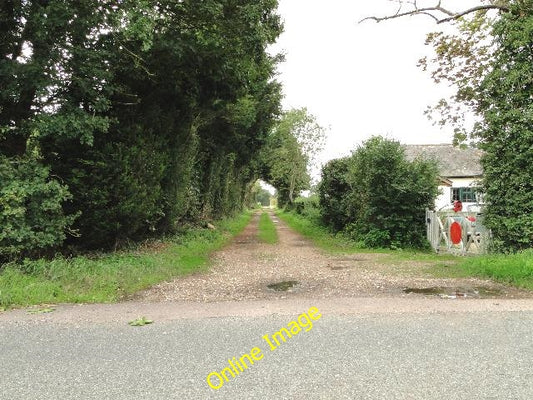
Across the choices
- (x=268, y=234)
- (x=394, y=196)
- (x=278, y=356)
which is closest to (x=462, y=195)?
(x=268, y=234)

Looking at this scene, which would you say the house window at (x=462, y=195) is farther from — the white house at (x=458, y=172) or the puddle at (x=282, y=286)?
the puddle at (x=282, y=286)

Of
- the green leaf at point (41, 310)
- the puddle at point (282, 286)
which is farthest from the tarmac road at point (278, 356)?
the puddle at point (282, 286)

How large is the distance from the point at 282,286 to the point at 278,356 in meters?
4.01

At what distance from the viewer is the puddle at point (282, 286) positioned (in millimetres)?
7812

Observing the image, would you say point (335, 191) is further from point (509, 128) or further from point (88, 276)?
point (88, 276)

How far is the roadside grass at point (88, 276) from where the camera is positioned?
6516 millimetres

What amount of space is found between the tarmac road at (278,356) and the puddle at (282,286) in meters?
2.14

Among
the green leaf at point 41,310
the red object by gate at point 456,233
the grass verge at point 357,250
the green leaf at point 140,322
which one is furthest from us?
the red object by gate at point 456,233

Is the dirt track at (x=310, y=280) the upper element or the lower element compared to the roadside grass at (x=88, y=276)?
lower

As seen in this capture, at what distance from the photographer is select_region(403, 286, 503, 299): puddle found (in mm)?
6910

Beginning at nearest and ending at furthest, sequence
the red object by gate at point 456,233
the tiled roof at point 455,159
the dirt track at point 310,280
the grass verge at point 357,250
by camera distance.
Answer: the dirt track at point 310,280 → the grass verge at point 357,250 → the red object by gate at point 456,233 → the tiled roof at point 455,159

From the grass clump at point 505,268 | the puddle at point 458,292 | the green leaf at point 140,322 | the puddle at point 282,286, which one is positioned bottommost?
the puddle at point 282,286

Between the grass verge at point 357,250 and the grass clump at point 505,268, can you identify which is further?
the grass verge at point 357,250

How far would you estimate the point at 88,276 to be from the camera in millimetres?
7590
